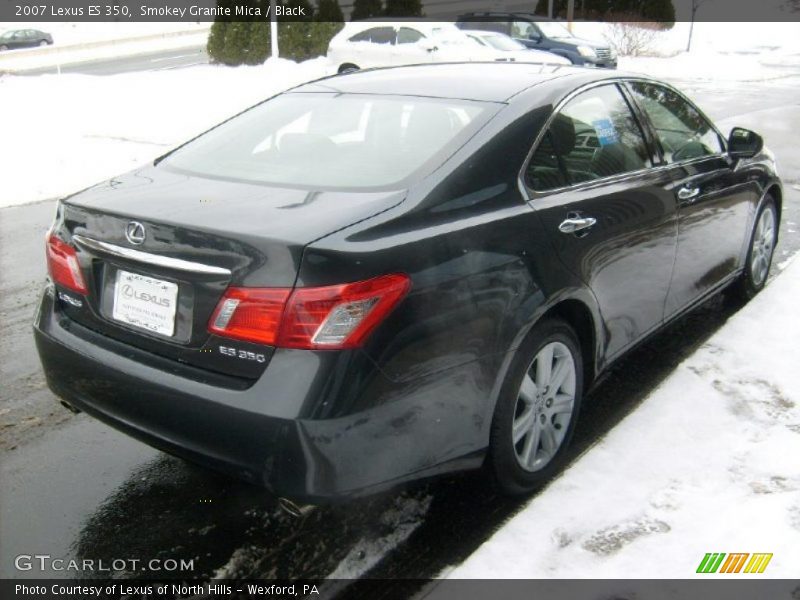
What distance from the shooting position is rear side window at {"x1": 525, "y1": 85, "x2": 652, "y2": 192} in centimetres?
317

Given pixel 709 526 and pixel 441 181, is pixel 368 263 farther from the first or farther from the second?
pixel 709 526

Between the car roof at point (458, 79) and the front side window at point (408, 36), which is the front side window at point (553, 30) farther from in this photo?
the car roof at point (458, 79)

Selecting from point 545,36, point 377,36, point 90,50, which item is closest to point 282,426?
point 377,36

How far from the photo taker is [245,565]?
9.05 ft

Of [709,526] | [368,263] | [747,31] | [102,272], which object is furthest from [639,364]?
[747,31]

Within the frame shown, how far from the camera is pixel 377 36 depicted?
20.5m

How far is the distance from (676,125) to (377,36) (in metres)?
17.3

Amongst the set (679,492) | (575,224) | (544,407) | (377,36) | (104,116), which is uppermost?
(377,36)

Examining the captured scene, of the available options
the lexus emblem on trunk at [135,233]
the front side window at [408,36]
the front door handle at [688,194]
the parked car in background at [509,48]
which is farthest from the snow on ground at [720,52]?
the lexus emblem on trunk at [135,233]

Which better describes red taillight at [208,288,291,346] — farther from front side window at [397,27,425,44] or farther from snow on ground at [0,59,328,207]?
front side window at [397,27,425,44]

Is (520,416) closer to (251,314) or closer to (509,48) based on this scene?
(251,314)

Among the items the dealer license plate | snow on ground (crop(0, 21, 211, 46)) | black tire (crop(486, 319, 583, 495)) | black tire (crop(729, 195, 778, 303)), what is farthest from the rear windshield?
snow on ground (crop(0, 21, 211, 46))

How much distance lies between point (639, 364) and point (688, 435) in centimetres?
93

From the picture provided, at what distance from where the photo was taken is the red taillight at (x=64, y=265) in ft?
Answer: 9.37
